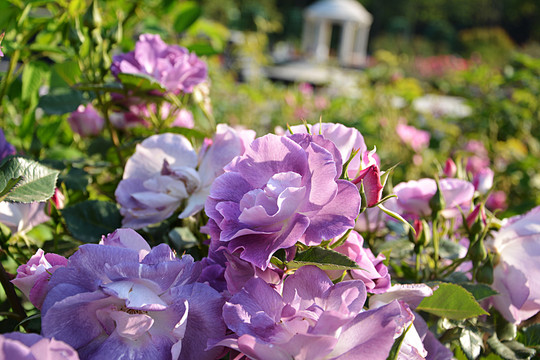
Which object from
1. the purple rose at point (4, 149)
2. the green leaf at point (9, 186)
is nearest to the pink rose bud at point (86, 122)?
the purple rose at point (4, 149)

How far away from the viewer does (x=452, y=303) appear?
1.36 feet

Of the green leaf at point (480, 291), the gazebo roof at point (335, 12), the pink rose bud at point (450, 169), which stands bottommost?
the gazebo roof at point (335, 12)

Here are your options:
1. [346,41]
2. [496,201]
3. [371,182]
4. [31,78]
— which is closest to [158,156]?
[371,182]

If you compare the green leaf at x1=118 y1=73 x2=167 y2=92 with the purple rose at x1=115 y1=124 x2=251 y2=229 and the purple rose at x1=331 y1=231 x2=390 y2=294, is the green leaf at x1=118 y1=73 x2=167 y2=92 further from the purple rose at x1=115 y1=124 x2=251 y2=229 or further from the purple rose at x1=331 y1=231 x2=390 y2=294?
the purple rose at x1=331 y1=231 x2=390 y2=294

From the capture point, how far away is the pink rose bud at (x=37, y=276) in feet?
1.04

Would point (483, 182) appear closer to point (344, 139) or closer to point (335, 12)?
point (344, 139)

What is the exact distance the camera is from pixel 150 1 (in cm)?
92

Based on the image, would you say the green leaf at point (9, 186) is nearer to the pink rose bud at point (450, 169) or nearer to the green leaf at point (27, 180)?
the green leaf at point (27, 180)

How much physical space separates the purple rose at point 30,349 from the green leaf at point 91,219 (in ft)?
0.76

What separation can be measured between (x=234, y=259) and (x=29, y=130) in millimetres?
614

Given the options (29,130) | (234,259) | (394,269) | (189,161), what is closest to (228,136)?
(189,161)

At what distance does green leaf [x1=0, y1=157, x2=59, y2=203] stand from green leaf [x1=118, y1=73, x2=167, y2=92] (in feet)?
0.67

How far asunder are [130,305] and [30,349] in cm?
6

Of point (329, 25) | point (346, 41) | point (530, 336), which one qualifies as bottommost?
point (346, 41)
